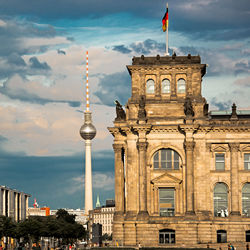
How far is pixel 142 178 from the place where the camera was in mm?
98188

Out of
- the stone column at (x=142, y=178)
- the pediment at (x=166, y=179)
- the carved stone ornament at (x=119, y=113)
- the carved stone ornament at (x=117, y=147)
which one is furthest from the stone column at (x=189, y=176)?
the carved stone ornament at (x=119, y=113)

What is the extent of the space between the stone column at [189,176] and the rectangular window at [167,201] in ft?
8.74

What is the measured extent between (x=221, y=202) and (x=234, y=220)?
329 cm

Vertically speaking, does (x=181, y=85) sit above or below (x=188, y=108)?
above

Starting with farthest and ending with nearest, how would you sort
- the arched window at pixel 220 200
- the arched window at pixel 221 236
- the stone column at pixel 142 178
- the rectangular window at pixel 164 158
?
1. the rectangular window at pixel 164 158
2. the arched window at pixel 220 200
3. the stone column at pixel 142 178
4. the arched window at pixel 221 236

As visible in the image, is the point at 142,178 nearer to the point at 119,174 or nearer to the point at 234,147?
the point at 119,174

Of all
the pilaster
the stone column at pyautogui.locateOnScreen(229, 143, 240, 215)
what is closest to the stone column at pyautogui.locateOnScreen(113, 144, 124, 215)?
the pilaster

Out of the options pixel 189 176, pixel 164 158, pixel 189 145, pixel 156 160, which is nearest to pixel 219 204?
pixel 189 176

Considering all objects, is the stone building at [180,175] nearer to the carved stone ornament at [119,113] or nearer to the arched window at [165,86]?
the carved stone ornament at [119,113]

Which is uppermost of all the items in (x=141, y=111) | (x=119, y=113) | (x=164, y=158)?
(x=119, y=113)

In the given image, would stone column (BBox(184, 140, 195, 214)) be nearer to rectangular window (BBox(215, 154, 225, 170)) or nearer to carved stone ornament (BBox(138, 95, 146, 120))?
rectangular window (BBox(215, 154, 225, 170))

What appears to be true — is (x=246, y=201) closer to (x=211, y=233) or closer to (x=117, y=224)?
(x=211, y=233)

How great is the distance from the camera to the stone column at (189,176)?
9731 centimetres

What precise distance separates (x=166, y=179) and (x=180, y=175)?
198 centimetres
